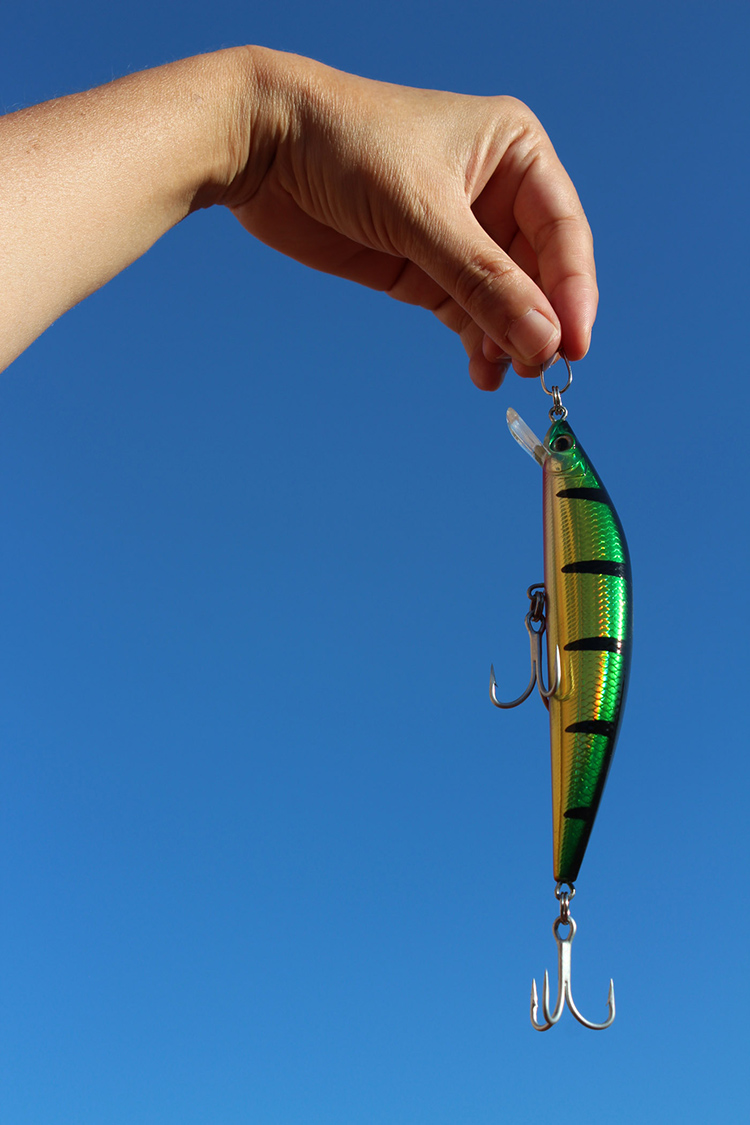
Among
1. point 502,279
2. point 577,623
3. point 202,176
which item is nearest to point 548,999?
point 577,623

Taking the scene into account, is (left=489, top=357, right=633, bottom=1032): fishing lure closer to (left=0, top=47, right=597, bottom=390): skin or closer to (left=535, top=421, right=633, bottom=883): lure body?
(left=535, top=421, right=633, bottom=883): lure body

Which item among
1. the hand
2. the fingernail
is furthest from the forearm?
the fingernail

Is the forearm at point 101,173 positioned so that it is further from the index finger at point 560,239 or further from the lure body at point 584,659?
the lure body at point 584,659

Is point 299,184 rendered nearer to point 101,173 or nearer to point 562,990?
point 101,173

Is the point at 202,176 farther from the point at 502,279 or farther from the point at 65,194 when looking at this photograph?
the point at 502,279

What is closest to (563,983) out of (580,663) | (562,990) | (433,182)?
(562,990)

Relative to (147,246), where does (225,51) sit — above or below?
above

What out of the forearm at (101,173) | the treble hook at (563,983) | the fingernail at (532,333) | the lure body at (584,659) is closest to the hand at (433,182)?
the fingernail at (532,333)
